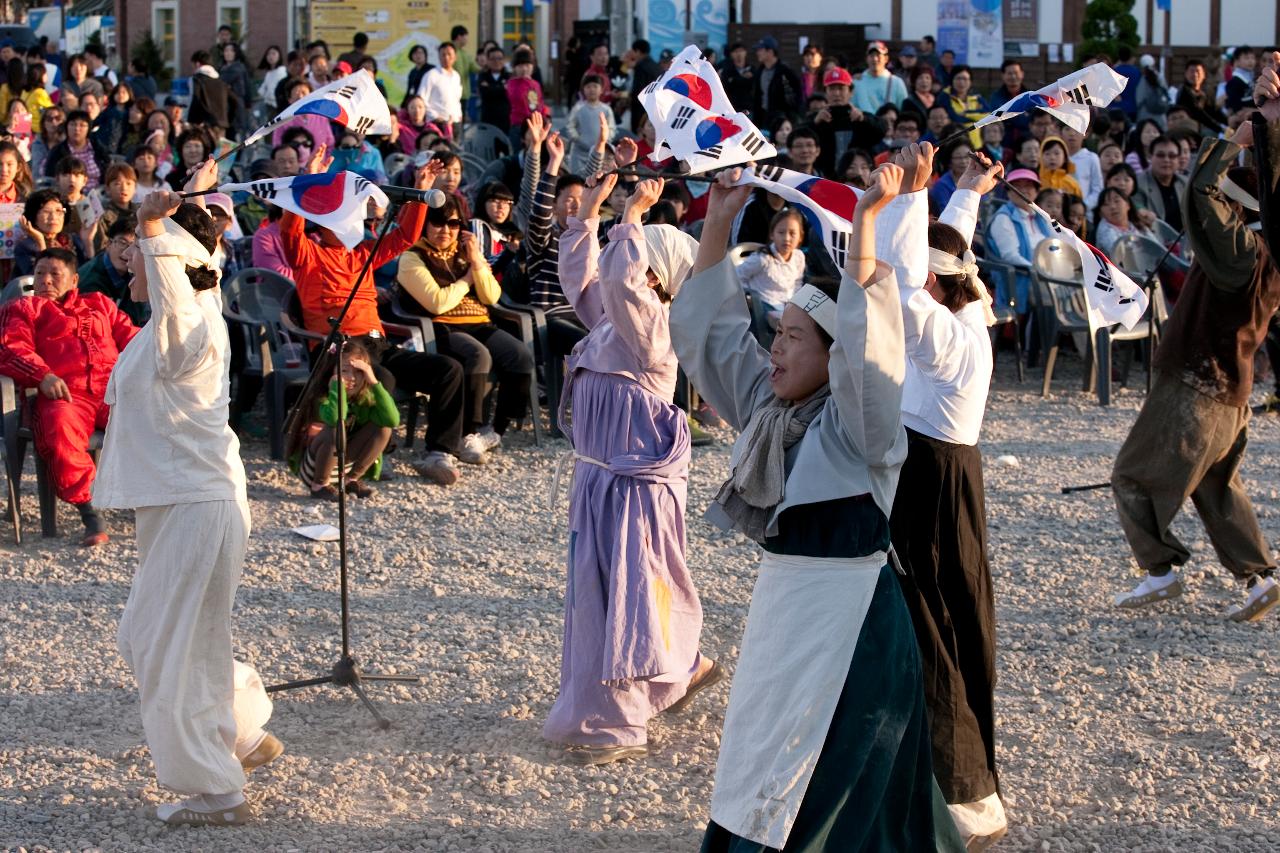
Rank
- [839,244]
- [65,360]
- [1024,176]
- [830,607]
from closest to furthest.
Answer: [830,607] < [839,244] < [65,360] < [1024,176]

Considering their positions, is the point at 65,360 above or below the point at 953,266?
below

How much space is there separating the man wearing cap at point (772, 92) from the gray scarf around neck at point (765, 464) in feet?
41.6

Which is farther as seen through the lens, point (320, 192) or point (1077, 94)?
point (320, 192)

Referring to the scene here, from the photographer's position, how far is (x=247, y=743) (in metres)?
4.64

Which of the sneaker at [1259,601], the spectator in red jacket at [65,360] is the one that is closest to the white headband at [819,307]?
the sneaker at [1259,601]

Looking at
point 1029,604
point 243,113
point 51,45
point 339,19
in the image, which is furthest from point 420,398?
point 51,45

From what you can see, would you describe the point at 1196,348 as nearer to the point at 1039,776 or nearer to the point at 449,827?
the point at 1039,776

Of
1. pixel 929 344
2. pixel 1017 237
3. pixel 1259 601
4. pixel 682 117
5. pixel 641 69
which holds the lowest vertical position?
pixel 1259 601

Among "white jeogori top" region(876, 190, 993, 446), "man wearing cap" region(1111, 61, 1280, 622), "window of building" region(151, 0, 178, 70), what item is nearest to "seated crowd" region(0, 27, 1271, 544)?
"white jeogori top" region(876, 190, 993, 446)

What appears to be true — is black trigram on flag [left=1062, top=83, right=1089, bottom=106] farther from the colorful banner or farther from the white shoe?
the colorful banner

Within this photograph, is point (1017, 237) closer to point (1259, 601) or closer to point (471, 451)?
point (471, 451)

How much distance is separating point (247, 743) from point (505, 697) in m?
1.05

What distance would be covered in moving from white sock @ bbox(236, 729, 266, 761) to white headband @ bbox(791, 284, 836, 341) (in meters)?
2.20

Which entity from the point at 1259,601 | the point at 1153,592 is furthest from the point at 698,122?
the point at 1259,601
